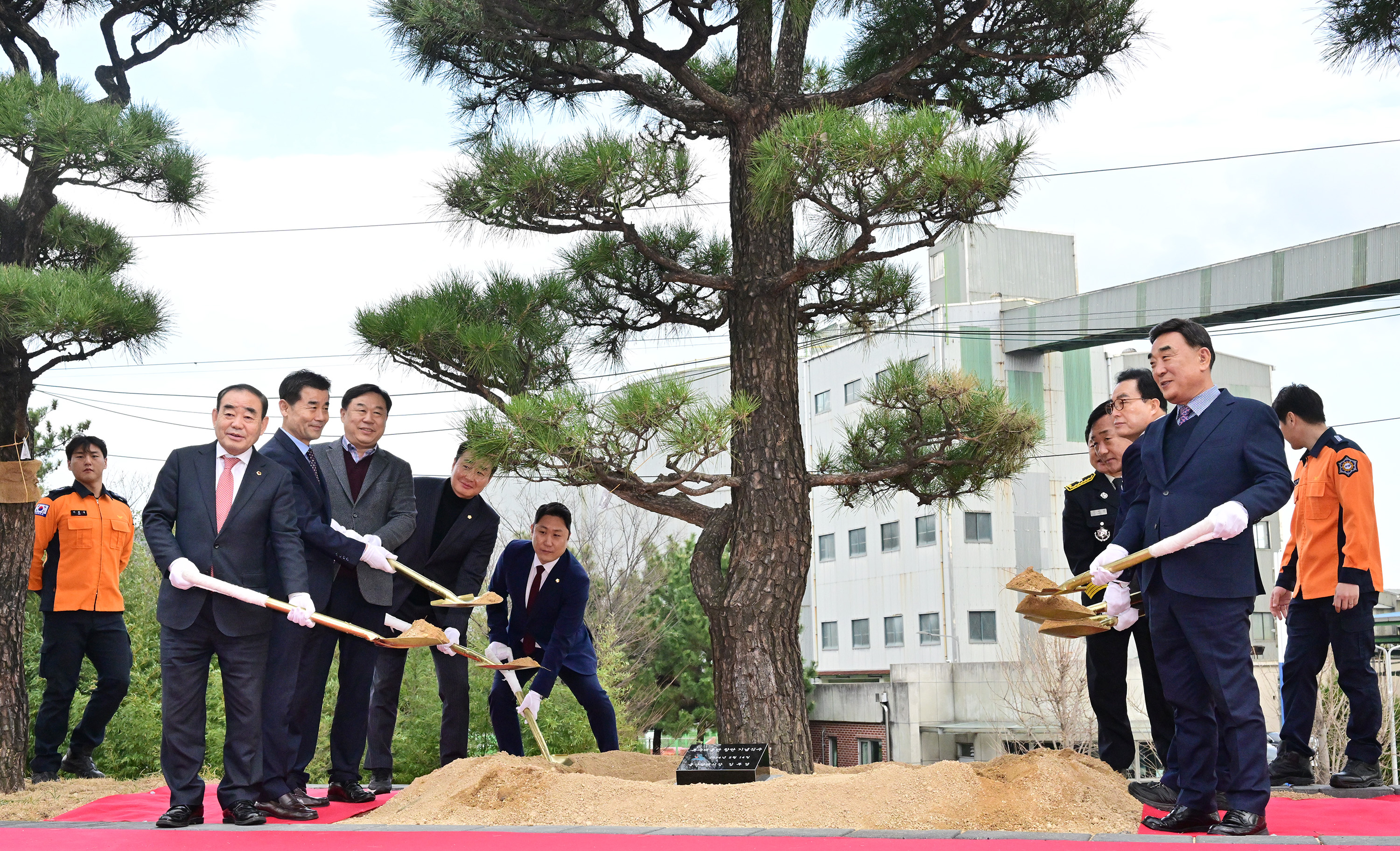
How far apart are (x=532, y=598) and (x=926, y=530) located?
19.1m

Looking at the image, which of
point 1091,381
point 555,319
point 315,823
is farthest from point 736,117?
point 1091,381

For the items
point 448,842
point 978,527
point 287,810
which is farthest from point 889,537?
point 448,842

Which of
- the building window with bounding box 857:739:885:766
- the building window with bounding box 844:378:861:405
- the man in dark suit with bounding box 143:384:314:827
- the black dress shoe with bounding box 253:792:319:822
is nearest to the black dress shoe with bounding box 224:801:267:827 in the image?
the man in dark suit with bounding box 143:384:314:827

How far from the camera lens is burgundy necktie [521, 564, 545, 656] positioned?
472 centimetres

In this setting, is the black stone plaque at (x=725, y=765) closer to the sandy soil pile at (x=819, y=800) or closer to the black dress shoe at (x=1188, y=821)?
the sandy soil pile at (x=819, y=800)

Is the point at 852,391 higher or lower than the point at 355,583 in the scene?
higher

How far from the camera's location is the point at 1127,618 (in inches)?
134

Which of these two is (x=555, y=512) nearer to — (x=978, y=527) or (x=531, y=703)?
(x=531, y=703)

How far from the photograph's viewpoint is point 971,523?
22.6 metres

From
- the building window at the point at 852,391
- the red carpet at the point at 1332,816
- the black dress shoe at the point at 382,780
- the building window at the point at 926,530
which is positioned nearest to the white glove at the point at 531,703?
the black dress shoe at the point at 382,780

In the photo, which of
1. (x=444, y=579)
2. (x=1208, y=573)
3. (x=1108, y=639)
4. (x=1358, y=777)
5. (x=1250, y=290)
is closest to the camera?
(x=1208, y=573)

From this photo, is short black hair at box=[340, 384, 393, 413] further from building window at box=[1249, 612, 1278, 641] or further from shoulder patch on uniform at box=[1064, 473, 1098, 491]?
building window at box=[1249, 612, 1278, 641]

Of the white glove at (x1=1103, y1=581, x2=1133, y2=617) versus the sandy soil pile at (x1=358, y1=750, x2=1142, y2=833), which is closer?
the sandy soil pile at (x1=358, y1=750, x2=1142, y2=833)

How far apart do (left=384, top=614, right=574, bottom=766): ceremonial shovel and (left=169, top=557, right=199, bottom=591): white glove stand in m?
0.84
